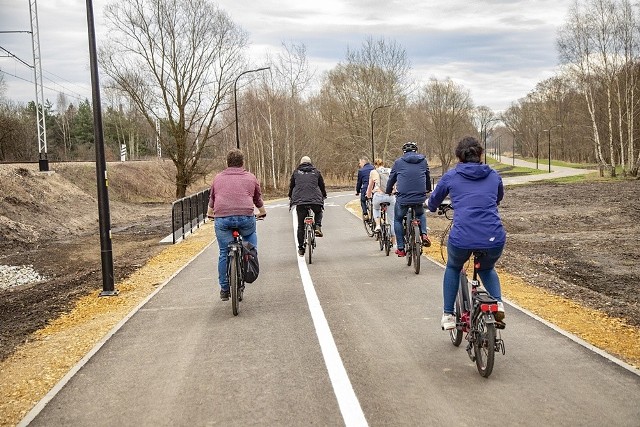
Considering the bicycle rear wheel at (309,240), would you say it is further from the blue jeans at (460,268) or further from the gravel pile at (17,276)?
the gravel pile at (17,276)

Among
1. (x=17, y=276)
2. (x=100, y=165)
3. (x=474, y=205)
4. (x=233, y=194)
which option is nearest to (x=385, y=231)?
(x=233, y=194)

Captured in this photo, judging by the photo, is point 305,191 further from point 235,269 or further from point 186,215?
point 186,215

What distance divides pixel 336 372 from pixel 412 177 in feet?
17.4

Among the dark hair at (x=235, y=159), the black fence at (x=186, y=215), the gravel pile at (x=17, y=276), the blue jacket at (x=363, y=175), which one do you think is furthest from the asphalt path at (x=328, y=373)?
the black fence at (x=186, y=215)

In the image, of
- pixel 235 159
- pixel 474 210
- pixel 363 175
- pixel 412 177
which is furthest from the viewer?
pixel 363 175

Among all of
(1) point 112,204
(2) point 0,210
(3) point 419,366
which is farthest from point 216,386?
(1) point 112,204

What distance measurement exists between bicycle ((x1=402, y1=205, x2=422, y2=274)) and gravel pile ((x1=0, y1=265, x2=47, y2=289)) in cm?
852

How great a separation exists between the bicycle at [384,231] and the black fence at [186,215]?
6866mm

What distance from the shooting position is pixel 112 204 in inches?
1371

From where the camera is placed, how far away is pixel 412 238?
10.0m

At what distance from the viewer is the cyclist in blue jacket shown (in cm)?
497

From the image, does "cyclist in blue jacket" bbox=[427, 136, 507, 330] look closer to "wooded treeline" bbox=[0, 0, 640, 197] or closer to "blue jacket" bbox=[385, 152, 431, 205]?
"blue jacket" bbox=[385, 152, 431, 205]

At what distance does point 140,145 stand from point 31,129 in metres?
22.4

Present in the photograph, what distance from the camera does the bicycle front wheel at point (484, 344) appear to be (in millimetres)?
4641
